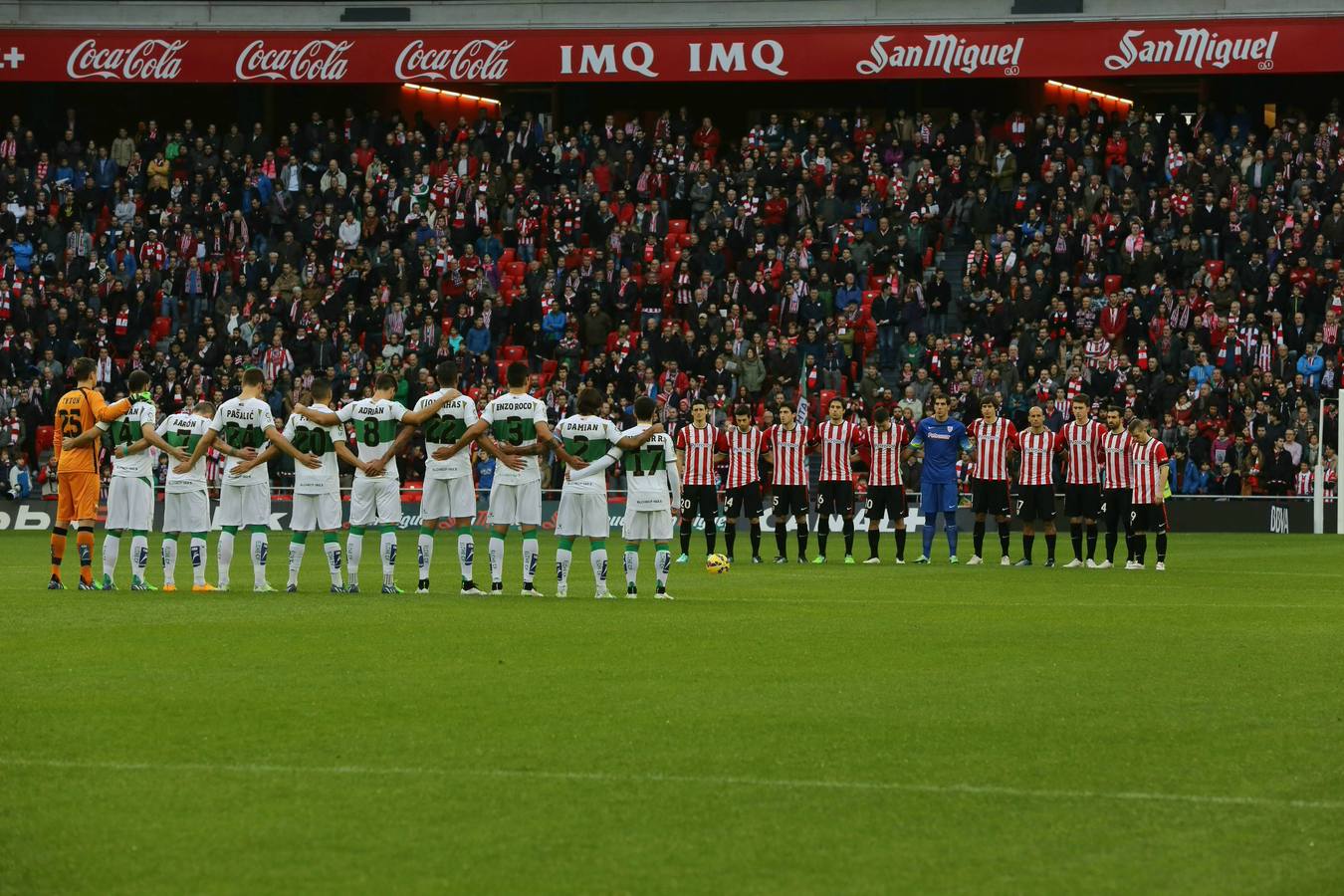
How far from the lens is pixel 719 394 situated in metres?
37.5

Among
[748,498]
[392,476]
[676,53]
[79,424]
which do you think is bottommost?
[748,498]

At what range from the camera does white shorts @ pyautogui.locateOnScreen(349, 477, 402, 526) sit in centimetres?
1919

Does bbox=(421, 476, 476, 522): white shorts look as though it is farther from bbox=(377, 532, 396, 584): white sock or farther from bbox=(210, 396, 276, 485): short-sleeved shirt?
bbox=(210, 396, 276, 485): short-sleeved shirt

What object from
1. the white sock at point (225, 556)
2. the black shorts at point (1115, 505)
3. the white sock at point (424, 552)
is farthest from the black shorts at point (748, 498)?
the white sock at point (225, 556)

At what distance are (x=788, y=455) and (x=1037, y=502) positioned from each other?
3.63 metres

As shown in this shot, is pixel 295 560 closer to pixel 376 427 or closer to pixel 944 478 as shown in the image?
pixel 376 427

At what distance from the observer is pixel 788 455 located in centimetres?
2770

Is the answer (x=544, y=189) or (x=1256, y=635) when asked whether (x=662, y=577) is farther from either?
(x=544, y=189)

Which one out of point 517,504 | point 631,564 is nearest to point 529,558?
point 517,504

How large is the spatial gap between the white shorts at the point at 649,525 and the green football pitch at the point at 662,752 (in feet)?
5.20

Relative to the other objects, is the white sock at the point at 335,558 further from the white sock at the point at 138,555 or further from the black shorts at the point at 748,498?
the black shorts at the point at 748,498

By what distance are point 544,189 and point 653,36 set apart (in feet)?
14.5

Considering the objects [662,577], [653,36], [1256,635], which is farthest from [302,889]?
[653,36]

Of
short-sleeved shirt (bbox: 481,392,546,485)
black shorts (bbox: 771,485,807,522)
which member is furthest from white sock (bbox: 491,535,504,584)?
black shorts (bbox: 771,485,807,522)
